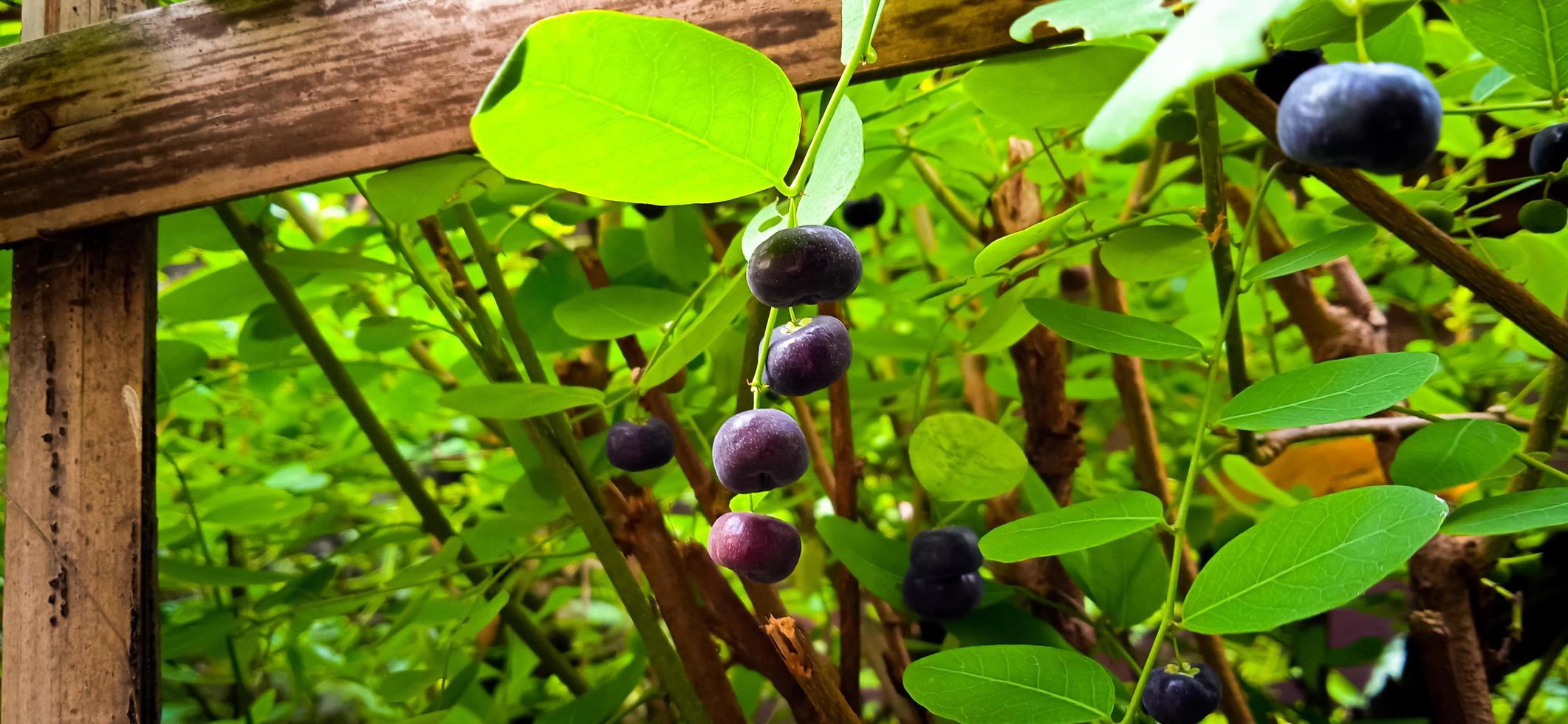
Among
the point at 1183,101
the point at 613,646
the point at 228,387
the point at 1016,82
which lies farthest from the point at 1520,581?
the point at 228,387

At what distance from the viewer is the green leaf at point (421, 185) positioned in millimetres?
462

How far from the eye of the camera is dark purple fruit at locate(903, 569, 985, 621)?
0.59 m

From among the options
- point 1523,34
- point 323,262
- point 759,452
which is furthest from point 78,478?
point 1523,34

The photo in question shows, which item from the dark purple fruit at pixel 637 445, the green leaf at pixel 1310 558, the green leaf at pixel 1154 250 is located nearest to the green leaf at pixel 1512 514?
the green leaf at pixel 1310 558

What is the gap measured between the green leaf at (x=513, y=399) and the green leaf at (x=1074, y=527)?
0.76 feet

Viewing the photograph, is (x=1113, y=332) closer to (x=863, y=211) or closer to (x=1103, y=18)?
(x=1103, y=18)

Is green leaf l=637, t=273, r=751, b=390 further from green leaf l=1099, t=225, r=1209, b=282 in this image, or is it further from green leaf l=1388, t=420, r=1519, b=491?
green leaf l=1388, t=420, r=1519, b=491

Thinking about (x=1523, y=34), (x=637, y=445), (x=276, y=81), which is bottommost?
(x=637, y=445)

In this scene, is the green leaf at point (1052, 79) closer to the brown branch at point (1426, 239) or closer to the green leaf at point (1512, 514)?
the brown branch at point (1426, 239)

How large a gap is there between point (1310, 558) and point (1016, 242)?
17cm

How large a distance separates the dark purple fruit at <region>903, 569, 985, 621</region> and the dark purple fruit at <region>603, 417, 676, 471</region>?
179 millimetres

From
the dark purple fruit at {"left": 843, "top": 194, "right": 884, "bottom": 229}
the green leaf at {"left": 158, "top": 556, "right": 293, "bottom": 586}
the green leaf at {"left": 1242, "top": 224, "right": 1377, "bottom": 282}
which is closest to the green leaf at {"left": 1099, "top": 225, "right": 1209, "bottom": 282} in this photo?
the green leaf at {"left": 1242, "top": 224, "right": 1377, "bottom": 282}

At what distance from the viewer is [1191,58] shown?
0.62 ft

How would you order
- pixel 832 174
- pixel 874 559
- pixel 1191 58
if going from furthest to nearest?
pixel 874 559 < pixel 832 174 < pixel 1191 58
